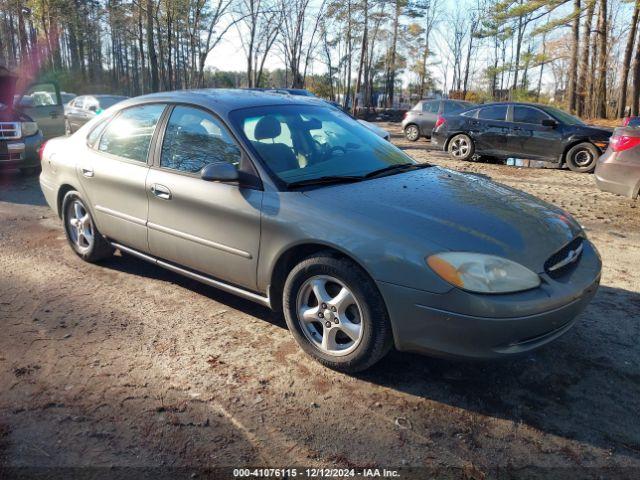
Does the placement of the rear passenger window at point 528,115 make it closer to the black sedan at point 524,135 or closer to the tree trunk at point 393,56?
the black sedan at point 524,135

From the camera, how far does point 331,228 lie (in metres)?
2.84

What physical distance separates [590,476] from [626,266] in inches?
130

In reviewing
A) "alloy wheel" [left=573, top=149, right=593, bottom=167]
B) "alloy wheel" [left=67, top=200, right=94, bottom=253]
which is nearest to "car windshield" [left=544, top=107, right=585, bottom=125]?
"alloy wheel" [left=573, top=149, right=593, bottom=167]

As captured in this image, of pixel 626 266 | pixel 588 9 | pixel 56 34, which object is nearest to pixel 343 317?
pixel 626 266

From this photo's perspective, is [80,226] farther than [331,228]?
Yes

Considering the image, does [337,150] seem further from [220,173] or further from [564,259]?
[564,259]

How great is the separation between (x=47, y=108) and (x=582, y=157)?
12235 millimetres

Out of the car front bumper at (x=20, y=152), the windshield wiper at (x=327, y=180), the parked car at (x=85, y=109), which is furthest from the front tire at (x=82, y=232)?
the parked car at (x=85, y=109)

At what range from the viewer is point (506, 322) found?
2484 millimetres

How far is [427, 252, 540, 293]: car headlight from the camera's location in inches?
98.6

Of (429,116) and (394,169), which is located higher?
(429,116)

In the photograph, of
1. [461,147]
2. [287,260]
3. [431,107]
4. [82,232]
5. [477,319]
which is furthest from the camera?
[431,107]

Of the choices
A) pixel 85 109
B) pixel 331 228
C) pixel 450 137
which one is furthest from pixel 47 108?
pixel 331 228

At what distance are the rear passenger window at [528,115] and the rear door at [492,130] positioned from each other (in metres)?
0.25
